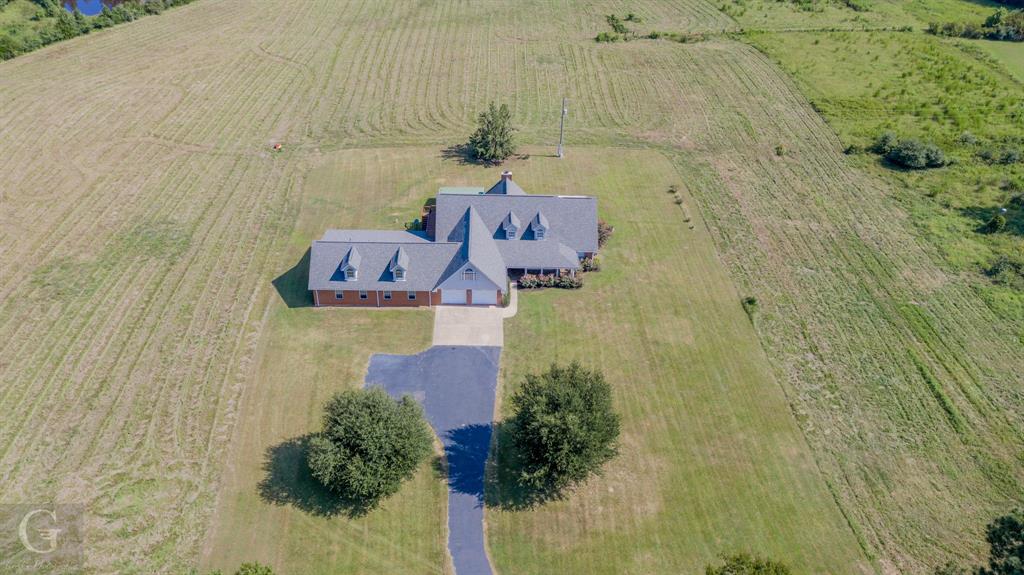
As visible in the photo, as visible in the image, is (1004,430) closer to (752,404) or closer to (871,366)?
(871,366)

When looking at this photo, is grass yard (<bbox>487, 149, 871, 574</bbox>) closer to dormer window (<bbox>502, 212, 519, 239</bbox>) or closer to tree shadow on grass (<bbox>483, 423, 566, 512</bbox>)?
tree shadow on grass (<bbox>483, 423, 566, 512</bbox>)

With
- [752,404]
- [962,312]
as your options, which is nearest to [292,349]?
[752,404]

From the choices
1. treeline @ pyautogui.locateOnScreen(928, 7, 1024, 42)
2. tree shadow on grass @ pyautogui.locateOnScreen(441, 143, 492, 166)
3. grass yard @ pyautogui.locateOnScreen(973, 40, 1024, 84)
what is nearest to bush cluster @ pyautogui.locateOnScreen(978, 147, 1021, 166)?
grass yard @ pyautogui.locateOnScreen(973, 40, 1024, 84)

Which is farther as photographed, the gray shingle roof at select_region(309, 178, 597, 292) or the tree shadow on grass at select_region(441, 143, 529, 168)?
the tree shadow on grass at select_region(441, 143, 529, 168)

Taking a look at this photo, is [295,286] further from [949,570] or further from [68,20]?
[68,20]

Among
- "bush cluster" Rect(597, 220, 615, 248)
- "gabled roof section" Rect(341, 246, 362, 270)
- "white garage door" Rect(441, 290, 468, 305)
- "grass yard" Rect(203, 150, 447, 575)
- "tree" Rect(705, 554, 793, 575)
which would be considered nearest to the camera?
"tree" Rect(705, 554, 793, 575)

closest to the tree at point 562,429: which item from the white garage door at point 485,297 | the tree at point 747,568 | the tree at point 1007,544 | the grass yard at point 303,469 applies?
the grass yard at point 303,469

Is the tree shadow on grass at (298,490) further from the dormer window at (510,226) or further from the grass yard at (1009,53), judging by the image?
the grass yard at (1009,53)
